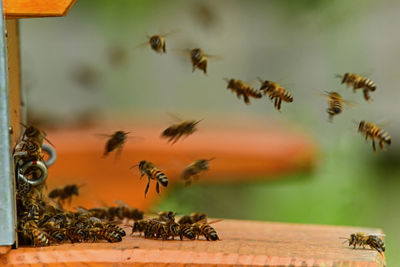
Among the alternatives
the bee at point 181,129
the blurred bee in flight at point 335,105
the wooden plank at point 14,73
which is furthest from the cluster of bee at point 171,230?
the blurred bee in flight at point 335,105

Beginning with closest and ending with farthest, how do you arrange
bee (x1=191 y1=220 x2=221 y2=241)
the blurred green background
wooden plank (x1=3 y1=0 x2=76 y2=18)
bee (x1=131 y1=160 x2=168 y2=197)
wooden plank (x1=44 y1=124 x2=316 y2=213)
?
wooden plank (x1=3 y1=0 x2=76 y2=18), bee (x1=191 y1=220 x2=221 y2=241), bee (x1=131 y1=160 x2=168 y2=197), wooden plank (x1=44 y1=124 x2=316 y2=213), the blurred green background

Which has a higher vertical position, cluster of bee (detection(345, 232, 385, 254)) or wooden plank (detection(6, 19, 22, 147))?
wooden plank (detection(6, 19, 22, 147))

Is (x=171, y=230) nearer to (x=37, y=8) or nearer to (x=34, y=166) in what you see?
(x=34, y=166)

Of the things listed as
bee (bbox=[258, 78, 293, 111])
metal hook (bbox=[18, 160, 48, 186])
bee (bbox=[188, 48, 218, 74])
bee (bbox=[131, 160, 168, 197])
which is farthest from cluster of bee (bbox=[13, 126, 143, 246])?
bee (bbox=[188, 48, 218, 74])

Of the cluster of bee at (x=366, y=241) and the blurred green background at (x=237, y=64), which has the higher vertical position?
the blurred green background at (x=237, y=64)

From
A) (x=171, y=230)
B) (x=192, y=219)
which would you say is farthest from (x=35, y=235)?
(x=192, y=219)

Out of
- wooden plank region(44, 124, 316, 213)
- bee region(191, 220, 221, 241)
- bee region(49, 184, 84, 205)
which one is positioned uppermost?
wooden plank region(44, 124, 316, 213)

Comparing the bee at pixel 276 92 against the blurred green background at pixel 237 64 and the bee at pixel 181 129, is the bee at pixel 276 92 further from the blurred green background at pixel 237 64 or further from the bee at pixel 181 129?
the blurred green background at pixel 237 64

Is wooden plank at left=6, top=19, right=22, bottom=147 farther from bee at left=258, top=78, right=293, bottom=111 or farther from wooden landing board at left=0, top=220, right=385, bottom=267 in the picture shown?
bee at left=258, top=78, right=293, bottom=111
